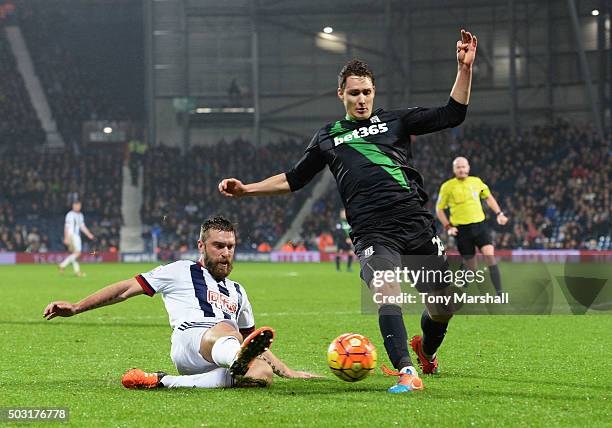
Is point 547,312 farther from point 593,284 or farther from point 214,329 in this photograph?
point 214,329

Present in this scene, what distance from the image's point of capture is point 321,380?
6910 millimetres

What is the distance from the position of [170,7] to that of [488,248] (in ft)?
113

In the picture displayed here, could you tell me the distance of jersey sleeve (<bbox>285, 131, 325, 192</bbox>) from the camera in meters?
6.76

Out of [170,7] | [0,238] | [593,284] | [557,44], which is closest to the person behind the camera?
[593,284]

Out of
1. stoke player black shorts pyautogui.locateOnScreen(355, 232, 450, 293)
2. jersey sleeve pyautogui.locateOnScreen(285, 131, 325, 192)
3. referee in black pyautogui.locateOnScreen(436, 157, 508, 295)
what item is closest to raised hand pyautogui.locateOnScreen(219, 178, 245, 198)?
jersey sleeve pyautogui.locateOnScreen(285, 131, 325, 192)

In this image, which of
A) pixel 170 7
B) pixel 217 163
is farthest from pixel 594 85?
pixel 170 7

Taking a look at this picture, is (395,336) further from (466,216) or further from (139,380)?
(466,216)

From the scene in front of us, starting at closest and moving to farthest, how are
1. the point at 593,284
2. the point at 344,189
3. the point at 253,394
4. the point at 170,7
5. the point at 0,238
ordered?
the point at 253,394 → the point at 344,189 → the point at 593,284 → the point at 0,238 → the point at 170,7

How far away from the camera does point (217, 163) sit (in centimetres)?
4419

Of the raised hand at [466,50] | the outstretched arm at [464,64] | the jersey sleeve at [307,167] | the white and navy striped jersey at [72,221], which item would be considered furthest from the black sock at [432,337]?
the white and navy striped jersey at [72,221]

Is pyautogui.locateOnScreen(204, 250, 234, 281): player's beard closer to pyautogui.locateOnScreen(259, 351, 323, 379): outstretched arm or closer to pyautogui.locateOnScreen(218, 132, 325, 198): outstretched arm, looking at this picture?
pyautogui.locateOnScreen(218, 132, 325, 198): outstretched arm

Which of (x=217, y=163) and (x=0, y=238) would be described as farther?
(x=217, y=163)

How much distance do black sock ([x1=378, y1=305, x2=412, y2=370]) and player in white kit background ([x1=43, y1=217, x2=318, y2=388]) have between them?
881 millimetres

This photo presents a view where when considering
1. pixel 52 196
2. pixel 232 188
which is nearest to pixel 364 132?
pixel 232 188
